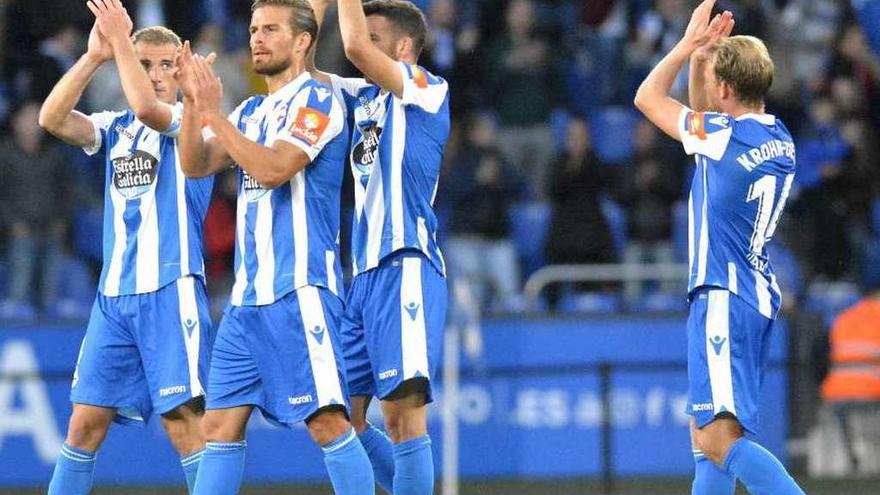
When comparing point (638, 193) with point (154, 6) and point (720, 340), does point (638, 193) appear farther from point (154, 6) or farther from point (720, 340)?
point (720, 340)

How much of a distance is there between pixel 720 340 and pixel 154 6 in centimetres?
813

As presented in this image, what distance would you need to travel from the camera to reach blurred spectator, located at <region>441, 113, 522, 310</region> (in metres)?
13.6

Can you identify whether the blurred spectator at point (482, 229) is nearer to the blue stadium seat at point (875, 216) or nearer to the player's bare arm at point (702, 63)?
the blue stadium seat at point (875, 216)

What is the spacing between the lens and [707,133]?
7.43m

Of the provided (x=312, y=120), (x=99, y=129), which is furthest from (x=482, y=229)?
(x=312, y=120)

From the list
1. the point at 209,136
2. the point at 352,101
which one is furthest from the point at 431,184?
the point at 209,136

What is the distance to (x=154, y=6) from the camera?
1435 centimetres

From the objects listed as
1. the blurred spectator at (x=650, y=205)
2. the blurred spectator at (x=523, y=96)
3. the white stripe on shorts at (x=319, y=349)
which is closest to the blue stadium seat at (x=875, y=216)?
the blurred spectator at (x=650, y=205)

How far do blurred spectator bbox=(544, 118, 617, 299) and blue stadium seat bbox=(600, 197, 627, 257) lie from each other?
140mm

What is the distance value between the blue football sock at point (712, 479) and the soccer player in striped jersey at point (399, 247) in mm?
1157

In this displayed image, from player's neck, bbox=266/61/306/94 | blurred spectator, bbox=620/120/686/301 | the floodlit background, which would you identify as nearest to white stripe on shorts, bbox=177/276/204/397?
player's neck, bbox=266/61/306/94

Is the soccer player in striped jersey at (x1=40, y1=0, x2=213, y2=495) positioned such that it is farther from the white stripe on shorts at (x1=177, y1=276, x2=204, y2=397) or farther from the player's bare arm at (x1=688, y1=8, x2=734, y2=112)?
the player's bare arm at (x1=688, y1=8, x2=734, y2=112)

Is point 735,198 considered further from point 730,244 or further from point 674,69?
point 674,69

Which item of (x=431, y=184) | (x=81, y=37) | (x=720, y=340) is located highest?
(x=81, y=37)
